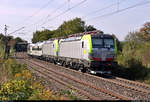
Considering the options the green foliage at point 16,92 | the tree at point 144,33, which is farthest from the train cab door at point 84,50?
the tree at point 144,33

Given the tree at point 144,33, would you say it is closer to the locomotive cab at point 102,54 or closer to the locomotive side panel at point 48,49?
the locomotive side panel at point 48,49

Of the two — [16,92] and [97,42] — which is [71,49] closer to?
[97,42]

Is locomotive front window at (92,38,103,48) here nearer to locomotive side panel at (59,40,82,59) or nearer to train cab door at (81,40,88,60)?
train cab door at (81,40,88,60)

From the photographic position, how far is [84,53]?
62.3 feet

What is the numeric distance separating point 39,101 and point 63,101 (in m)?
0.78

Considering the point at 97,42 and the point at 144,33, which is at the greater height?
the point at 144,33

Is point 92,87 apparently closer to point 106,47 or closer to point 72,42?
point 106,47

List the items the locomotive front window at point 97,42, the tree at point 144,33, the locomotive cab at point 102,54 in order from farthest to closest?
the tree at point 144,33
the locomotive front window at point 97,42
the locomotive cab at point 102,54

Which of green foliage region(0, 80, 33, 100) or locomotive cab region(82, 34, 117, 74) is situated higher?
locomotive cab region(82, 34, 117, 74)

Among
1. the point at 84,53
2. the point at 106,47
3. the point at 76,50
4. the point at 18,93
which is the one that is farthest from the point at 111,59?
the point at 18,93

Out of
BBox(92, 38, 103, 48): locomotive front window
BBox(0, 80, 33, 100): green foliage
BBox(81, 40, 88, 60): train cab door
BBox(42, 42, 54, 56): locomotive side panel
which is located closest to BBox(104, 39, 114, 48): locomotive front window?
BBox(92, 38, 103, 48): locomotive front window

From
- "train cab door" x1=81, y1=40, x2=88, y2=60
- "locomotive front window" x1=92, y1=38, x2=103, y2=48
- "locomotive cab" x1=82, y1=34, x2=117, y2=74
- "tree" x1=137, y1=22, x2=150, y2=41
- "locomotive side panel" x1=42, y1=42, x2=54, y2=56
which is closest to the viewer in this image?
"locomotive cab" x1=82, y1=34, x2=117, y2=74

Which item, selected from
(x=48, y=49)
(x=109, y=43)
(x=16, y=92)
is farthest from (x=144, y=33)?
(x=16, y=92)

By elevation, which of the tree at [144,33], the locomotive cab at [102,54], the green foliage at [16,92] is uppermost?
the tree at [144,33]
